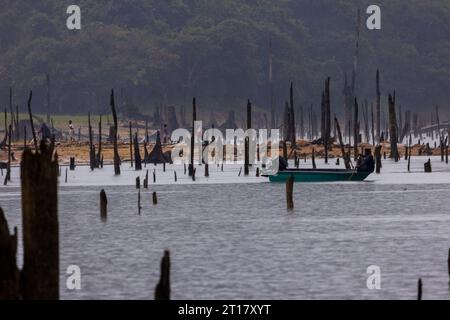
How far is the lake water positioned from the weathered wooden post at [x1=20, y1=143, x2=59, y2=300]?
24.0 feet

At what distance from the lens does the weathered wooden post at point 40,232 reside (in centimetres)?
2259

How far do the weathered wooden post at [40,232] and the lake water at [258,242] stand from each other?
24.0ft

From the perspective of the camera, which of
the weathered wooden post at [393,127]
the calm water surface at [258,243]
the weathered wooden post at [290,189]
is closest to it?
the calm water surface at [258,243]

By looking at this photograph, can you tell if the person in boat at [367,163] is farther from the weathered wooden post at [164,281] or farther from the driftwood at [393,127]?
the weathered wooden post at [164,281]

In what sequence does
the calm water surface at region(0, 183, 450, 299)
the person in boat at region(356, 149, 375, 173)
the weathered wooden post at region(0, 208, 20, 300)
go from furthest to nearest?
the person in boat at region(356, 149, 375, 173)
the calm water surface at region(0, 183, 450, 299)
the weathered wooden post at region(0, 208, 20, 300)

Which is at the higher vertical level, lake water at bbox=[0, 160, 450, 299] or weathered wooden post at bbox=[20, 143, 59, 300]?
weathered wooden post at bbox=[20, 143, 59, 300]

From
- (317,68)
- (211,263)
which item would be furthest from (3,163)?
(317,68)

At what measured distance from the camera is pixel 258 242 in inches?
1671

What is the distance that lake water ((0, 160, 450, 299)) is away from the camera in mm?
31641

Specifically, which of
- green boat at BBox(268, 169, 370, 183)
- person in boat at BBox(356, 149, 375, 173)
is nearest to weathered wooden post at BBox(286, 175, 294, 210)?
green boat at BBox(268, 169, 370, 183)

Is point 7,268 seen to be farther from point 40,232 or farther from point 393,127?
point 393,127

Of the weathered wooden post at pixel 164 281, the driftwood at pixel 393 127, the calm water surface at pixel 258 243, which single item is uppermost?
the driftwood at pixel 393 127

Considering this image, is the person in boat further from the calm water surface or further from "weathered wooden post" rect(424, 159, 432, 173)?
"weathered wooden post" rect(424, 159, 432, 173)

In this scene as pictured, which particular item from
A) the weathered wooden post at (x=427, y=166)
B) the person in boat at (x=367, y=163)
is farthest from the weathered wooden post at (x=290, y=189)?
the weathered wooden post at (x=427, y=166)
